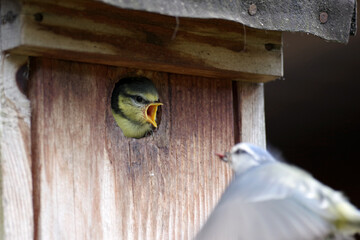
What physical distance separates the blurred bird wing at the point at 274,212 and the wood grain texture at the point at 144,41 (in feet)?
1.36

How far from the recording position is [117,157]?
199 cm

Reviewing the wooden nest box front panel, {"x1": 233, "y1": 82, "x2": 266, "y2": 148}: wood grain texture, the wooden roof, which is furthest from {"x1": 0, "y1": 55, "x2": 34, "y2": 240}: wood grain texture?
{"x1": 233, "y1": 82, "x2": 266, "y2": 148}: wood grain texture

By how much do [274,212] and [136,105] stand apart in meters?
0.83

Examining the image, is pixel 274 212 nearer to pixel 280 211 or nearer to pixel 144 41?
pixel 280 211

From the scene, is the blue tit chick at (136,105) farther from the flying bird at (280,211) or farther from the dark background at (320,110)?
the dark background at (320,110)

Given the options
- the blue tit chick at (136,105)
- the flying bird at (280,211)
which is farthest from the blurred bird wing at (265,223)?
the blue tit chick at (136,105)

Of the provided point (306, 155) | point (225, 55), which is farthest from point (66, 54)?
point (306, 155)

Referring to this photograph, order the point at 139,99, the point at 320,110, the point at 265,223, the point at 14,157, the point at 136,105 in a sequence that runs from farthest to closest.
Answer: the point at 320,110, the point at 136,105, the point at 139,99, the point at 14,157, the point at 265,223

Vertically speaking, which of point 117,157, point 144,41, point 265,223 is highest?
point 144,41

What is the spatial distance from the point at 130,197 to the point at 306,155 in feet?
5.39

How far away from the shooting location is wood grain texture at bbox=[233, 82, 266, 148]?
2258 millimetres

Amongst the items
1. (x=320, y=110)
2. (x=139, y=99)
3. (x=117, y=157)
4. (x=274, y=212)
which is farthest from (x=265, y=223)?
(x=320, y=110)

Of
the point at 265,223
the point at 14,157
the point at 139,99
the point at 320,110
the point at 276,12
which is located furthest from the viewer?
the point at 320,110

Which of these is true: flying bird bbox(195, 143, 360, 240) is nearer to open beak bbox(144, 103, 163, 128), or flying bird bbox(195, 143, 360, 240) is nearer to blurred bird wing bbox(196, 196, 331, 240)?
blurred bird wing bbox(196, 196, 331, 240)
